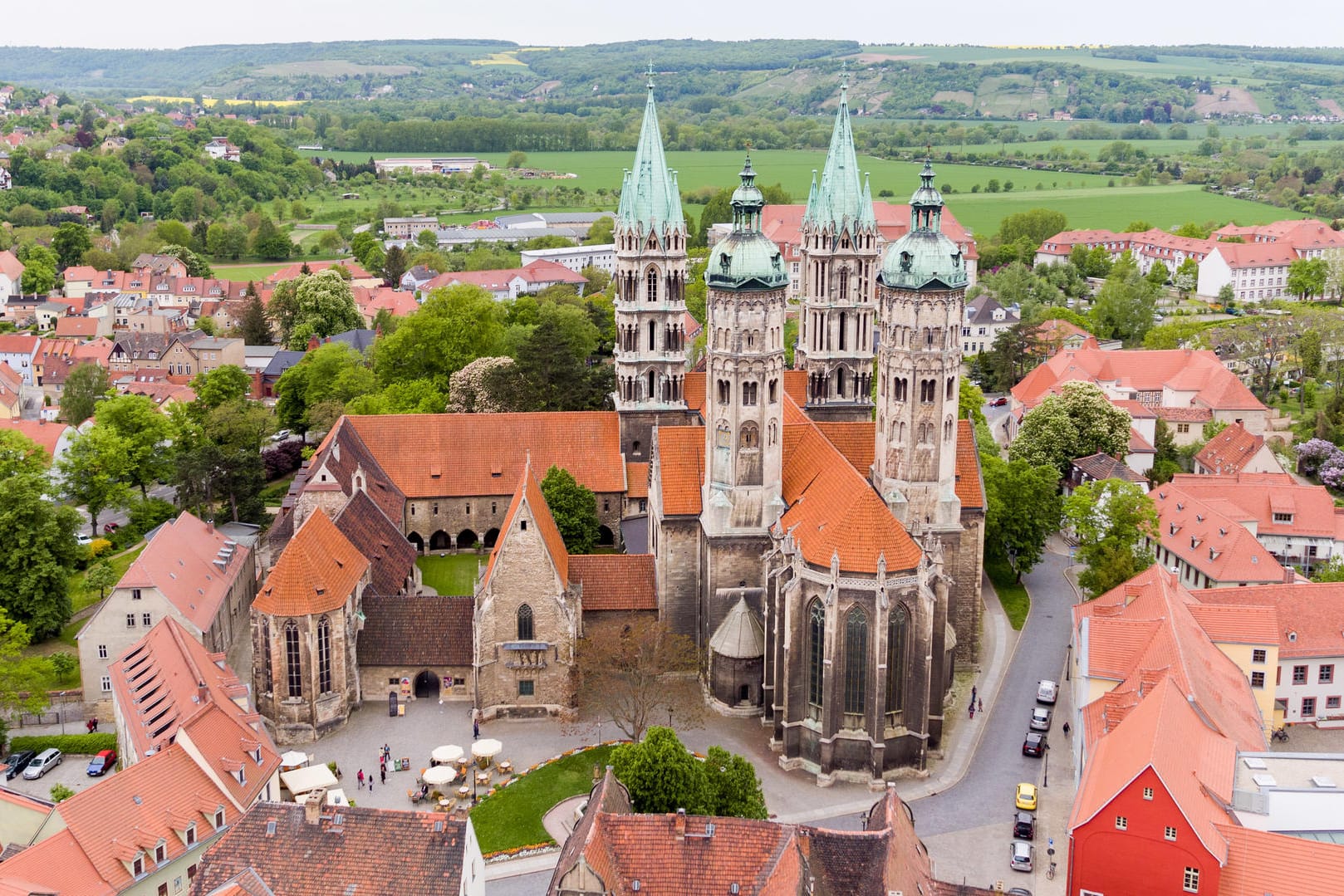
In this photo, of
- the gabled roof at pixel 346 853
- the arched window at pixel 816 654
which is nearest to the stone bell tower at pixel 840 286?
the arched window at pixel 816 654

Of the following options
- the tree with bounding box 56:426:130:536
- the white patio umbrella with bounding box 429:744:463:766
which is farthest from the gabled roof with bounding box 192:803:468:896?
the tree with bounding box 56:426:130:536

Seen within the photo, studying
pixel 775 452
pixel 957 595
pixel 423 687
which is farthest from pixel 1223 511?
pixel 423 687

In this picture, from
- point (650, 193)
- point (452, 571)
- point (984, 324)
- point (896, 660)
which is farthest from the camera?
point (984, 324)

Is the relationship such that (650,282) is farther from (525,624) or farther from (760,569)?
(525,624)

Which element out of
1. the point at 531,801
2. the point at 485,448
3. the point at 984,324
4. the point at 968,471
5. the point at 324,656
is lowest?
the point at 531,801

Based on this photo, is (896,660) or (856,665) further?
(896,660)

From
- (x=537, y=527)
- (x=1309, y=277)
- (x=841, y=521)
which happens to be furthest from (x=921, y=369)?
(x=1309, y=277)

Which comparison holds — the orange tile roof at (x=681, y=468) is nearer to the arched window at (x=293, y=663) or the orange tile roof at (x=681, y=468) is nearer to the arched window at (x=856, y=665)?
the arched window at (x=856, y=665)
